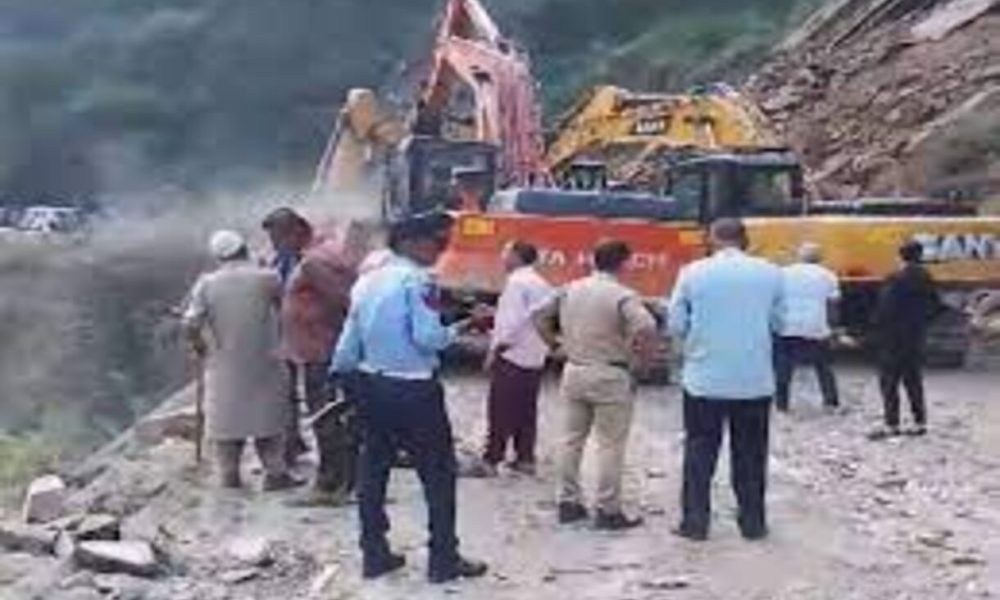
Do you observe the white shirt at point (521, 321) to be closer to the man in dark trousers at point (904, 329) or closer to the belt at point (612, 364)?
the belt at point (612, 364)

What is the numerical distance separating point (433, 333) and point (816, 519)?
120 inches

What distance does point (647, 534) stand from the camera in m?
12.3

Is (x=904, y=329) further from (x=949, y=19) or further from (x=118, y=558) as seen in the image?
(x=949, y=19)

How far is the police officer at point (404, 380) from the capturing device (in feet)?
36.0

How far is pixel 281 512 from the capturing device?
1312 cm

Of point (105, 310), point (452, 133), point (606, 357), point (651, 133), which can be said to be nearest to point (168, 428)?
point (606, 357)

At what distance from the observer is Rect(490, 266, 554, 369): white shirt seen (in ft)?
45.7

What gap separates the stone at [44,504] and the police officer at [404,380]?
343 cm

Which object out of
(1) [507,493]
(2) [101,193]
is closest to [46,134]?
(2) [101,193]

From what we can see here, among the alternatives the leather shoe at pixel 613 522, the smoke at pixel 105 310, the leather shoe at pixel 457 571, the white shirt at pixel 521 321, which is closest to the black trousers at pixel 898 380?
the white shirt at pixel 521 321

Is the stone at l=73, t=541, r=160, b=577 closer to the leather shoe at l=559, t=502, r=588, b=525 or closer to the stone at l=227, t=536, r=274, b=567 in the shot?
the stone at l=227, t=536, r=274, b=567

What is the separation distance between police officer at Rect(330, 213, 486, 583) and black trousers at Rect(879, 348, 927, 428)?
559 cm

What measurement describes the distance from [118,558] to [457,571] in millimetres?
1837

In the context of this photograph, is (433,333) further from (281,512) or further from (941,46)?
(941,46)
